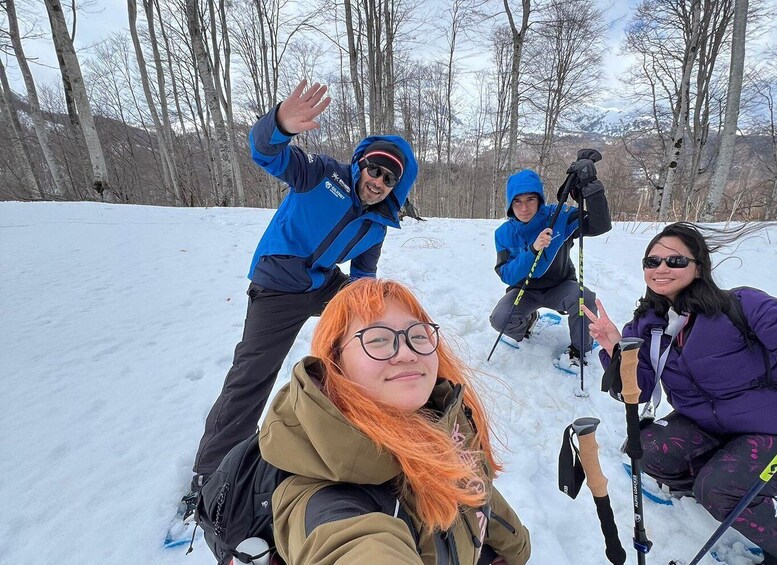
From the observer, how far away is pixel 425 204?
3706 cm

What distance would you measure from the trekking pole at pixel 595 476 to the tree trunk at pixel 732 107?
35.9 feet

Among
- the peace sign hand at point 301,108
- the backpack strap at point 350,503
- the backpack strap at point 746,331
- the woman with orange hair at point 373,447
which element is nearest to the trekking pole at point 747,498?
the backpack strap at point 746,331

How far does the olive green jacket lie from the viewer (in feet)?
2.61

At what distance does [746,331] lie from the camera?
5.96 feet

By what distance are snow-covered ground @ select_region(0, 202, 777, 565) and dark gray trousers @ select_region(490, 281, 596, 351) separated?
0.25 meters

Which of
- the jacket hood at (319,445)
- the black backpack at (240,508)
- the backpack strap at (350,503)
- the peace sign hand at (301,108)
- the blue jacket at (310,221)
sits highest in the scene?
the peace sign hand at (301,108)

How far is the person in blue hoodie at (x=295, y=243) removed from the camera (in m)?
2.10

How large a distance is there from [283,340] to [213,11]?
707 inches

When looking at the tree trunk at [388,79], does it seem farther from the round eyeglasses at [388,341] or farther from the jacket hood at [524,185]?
the round eyeglasses at [388,341]

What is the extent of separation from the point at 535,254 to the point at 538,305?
585 millimetres

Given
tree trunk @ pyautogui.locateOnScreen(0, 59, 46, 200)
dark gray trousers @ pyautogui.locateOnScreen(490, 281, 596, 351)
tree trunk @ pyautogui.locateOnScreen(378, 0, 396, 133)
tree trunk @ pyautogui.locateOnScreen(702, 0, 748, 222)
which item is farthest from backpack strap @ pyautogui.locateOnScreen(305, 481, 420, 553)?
tree trunk @ pyautogui.locateOnScreen(0, 59, 46, 200)

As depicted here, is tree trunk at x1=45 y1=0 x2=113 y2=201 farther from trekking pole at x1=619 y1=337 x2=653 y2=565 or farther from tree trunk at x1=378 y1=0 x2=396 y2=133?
trekking pole at x1=619 y1=337 x2=653 y2=565

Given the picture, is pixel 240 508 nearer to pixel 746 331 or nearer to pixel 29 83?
pixel 746 331

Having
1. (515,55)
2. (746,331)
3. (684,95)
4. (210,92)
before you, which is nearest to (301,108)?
(746,331)
